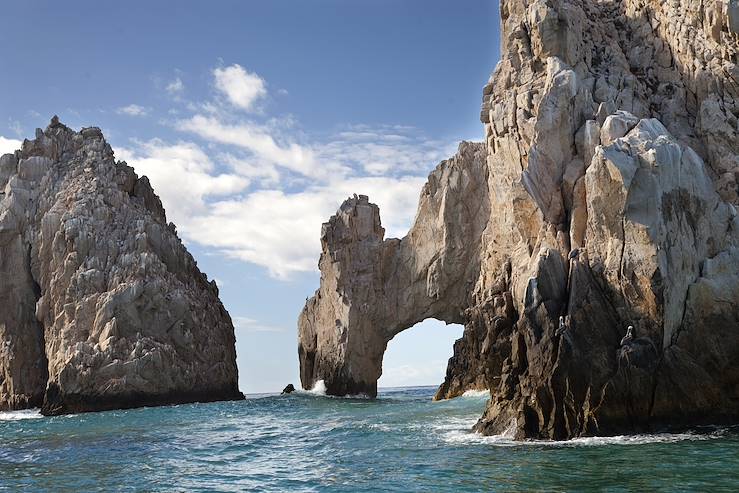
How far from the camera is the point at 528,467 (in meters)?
16.9

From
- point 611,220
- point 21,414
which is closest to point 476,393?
point 611,220

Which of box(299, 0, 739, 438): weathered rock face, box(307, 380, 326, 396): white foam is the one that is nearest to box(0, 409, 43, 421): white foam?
box(307, 380, 326, 396): white foam

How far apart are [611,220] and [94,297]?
41.8 meters

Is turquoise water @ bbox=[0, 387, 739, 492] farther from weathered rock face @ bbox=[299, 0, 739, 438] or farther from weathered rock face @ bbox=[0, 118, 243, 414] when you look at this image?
weathered rock face @ bbox=[0, 118, 243, 414]

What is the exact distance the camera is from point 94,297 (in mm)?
53906

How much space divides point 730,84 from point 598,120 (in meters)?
7.88

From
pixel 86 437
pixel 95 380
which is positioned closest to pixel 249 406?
pixel 95 380

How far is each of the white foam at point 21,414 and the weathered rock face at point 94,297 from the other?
972 millimetres

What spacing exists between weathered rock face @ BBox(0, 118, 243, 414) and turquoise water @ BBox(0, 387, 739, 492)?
765 inches

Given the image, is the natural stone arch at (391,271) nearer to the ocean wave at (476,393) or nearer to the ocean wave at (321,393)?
the ocean wave at (321,393)

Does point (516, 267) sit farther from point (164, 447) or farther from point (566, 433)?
point (164, 447)

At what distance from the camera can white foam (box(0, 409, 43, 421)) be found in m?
47.9

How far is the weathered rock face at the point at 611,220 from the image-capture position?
2152 centimetres

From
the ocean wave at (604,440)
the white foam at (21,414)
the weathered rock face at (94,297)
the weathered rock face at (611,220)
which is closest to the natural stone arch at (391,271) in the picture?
the weathered rock face at (94,297)
